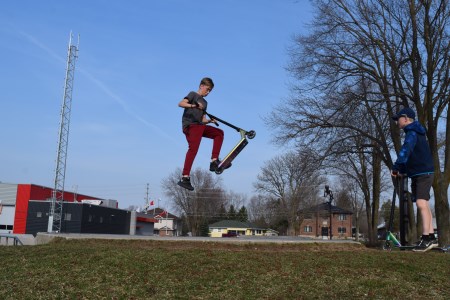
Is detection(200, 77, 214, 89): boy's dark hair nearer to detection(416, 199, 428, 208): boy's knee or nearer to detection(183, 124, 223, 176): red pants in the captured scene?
detection(183, 124, 223, 176): red pants

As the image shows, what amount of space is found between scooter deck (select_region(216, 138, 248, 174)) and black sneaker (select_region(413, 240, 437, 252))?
4.55 metres

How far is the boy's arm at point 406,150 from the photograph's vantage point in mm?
7352

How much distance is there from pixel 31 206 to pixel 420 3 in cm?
5843

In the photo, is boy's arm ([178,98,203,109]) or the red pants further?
the red pants

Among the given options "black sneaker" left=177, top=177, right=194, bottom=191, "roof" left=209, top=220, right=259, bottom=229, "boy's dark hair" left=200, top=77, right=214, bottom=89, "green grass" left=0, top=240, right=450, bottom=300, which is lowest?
"green grass" left=0, top=240, right=450, bottom=300

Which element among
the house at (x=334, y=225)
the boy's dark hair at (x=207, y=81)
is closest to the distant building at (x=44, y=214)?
the house at (x=334, y=225)

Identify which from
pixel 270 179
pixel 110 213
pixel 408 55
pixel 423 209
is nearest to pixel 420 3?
pixel 408 55

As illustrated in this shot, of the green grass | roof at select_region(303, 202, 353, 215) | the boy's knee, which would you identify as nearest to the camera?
the green grass

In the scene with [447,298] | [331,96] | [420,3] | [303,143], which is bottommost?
[447,298]

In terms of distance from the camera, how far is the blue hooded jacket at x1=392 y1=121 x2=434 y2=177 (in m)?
7.56

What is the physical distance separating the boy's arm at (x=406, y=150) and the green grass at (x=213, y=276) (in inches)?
69.3

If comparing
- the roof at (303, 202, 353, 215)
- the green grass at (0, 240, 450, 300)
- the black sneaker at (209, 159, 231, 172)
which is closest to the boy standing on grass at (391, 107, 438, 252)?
the green grass at (0, 240, 450, 300)

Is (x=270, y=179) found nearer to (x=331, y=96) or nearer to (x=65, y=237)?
(x=331, y=96)

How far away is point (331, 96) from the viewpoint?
1070 inches
